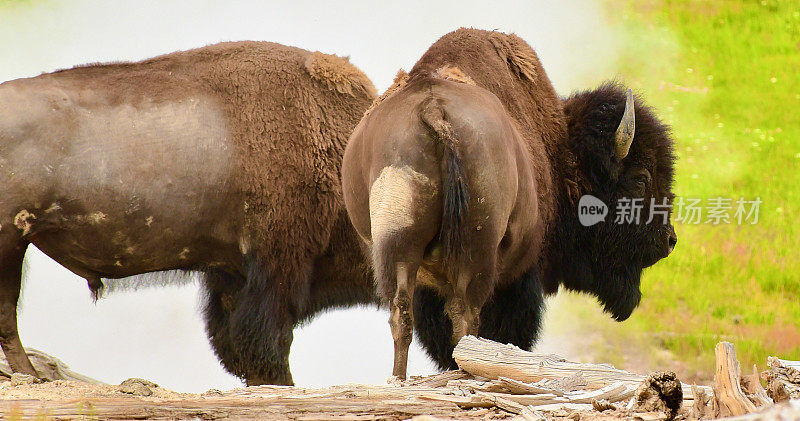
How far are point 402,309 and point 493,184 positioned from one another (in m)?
0.69

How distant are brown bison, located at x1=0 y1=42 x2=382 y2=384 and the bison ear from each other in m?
0.96

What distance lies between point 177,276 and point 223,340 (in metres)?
0.52

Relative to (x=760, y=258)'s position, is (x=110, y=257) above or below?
below

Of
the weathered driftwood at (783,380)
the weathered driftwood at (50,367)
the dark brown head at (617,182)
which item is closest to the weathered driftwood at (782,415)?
the weathered driftwood at (783,380)

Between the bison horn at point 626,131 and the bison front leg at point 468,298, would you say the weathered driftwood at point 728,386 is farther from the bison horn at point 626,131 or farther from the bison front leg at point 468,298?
the bison horn at point 626,131

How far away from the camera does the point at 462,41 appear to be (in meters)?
5.67

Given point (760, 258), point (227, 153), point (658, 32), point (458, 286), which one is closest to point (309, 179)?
point (227, 153)

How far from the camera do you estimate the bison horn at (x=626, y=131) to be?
5.69m

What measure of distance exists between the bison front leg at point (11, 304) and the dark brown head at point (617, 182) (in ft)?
10.8

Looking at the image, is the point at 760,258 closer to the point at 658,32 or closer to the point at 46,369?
the point at 658,32

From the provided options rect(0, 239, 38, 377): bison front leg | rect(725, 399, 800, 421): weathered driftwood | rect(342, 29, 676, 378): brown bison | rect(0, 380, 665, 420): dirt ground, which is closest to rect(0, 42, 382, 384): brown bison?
rect(0, 239, 38, 377): bison front leg

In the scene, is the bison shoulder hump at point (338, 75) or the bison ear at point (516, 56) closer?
the bison ear at point (516, 56)

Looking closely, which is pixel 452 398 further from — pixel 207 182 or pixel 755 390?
pixel 207 182

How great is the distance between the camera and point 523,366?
4.18 m
